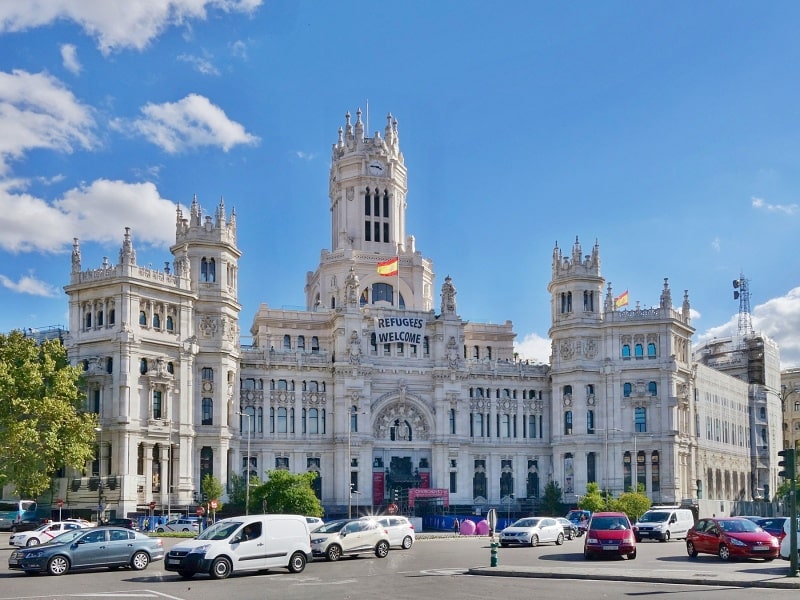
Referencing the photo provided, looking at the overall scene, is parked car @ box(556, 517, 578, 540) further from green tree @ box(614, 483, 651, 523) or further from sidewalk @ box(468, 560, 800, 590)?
sidewalk @ box(468, 560, 800, 590)

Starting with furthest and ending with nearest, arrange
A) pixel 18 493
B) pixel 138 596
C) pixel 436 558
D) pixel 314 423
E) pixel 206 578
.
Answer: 1. pixel 314 423
2. pixel 18 493
3. pixel 436 558
4. pixel 206 578
5. pixel 138 596

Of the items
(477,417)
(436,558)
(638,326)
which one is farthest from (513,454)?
(436,558)

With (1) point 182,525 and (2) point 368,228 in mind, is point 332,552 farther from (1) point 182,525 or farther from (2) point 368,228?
(2) point 368,228

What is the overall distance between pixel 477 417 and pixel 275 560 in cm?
7444

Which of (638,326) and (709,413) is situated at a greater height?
(638,326)

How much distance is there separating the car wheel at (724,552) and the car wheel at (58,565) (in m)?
28.2

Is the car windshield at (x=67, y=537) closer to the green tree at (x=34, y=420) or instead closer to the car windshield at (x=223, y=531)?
the car windshield at (x=223, y=531)

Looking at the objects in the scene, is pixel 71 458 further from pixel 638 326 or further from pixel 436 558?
pixel 638 326

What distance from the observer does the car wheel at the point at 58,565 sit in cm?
4169

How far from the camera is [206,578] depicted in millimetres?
40250

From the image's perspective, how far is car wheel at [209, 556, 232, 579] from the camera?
39.8m

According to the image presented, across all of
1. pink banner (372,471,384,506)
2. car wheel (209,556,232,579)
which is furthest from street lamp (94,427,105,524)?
car wheel (209,556,232,579)

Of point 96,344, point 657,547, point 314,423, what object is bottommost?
point 657,547

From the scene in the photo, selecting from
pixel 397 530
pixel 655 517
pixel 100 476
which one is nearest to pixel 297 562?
pixel 397 530
